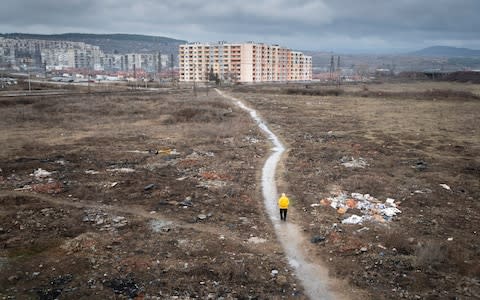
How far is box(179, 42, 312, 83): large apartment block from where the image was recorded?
138 m

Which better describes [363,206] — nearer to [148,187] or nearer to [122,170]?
[148,187]

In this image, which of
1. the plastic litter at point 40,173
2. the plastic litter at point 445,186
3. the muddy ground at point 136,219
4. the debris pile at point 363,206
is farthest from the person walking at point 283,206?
the plastic litter at point 40,173

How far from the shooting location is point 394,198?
58.3 feet

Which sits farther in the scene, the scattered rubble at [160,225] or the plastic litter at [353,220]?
the plastic litter at [353,220]

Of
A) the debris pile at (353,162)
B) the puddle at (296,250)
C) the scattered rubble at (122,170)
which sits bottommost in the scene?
the puddle at (296,250)

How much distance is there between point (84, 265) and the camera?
1159cm

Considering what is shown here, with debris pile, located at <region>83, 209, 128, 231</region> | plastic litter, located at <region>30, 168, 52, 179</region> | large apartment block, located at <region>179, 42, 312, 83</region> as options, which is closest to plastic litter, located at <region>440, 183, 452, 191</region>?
debris pile, located at <region>83, 209, 128, 231</region>

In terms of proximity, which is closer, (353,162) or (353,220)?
(353,220)

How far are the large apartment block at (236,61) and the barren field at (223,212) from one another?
104303mm

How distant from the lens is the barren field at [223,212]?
10.9m

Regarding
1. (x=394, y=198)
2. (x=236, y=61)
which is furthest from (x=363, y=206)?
(x=236, y=61)

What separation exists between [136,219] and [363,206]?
949cm

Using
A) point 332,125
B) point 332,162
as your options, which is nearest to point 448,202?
point 332,162

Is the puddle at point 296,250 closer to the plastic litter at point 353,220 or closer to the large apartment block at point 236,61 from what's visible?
the plastic litter at point 353,220
